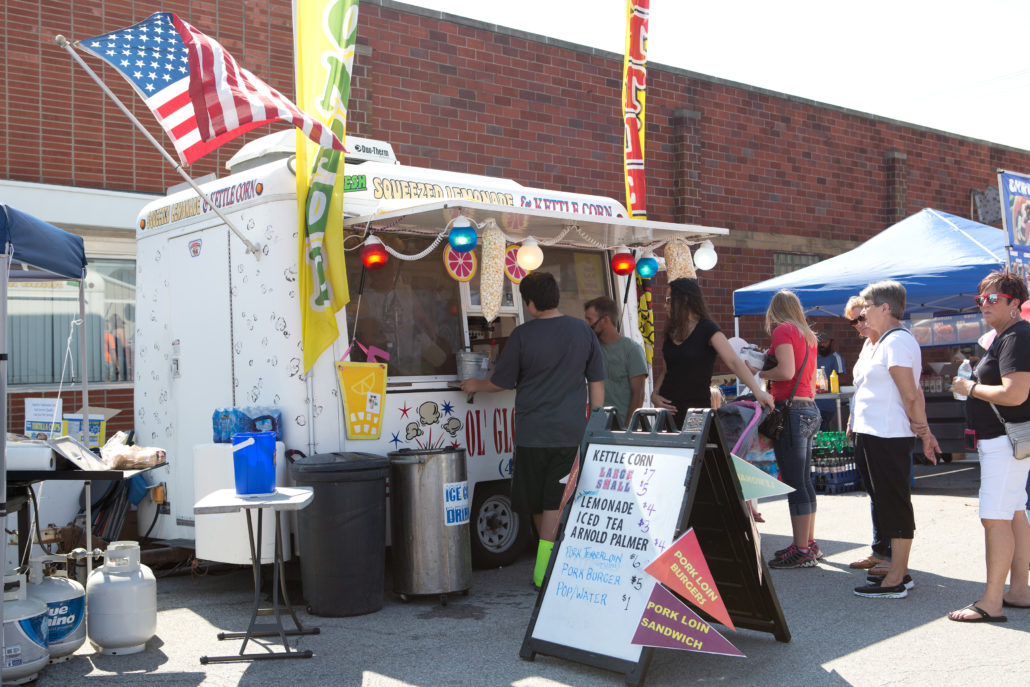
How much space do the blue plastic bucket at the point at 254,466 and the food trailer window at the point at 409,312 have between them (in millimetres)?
2048

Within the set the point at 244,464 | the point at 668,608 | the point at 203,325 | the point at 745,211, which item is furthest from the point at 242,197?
the point at 745,211

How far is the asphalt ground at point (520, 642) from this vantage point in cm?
480

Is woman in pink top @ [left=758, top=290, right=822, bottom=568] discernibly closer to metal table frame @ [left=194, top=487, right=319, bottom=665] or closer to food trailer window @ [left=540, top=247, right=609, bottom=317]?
food trailer window @ [left=540, top=247, right=609, bottom=317]

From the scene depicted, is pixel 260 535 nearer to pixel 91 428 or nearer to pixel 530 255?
pixel 530 255

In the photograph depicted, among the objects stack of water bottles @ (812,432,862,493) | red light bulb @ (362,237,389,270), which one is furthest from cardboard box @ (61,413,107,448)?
stack of water bottles @ (812,432,862,493)

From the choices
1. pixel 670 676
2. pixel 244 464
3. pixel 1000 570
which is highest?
pixel 244 464

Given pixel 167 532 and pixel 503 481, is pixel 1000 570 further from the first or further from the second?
pixel 167 532

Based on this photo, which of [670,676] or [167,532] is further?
[167,532]

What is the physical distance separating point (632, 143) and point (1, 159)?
6.44 meters

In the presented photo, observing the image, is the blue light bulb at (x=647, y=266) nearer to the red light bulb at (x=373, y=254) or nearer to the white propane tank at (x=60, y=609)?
the red light bulb at (x=373, y=254)

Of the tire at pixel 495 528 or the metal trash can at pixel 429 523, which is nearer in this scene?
the metal trash can at pixel 429 523

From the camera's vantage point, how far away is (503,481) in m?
7.72

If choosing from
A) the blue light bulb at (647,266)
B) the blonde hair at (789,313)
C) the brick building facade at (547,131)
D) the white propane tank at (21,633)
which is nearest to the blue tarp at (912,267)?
the brick building facade at (547,131)

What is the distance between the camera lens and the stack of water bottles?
444 inches
